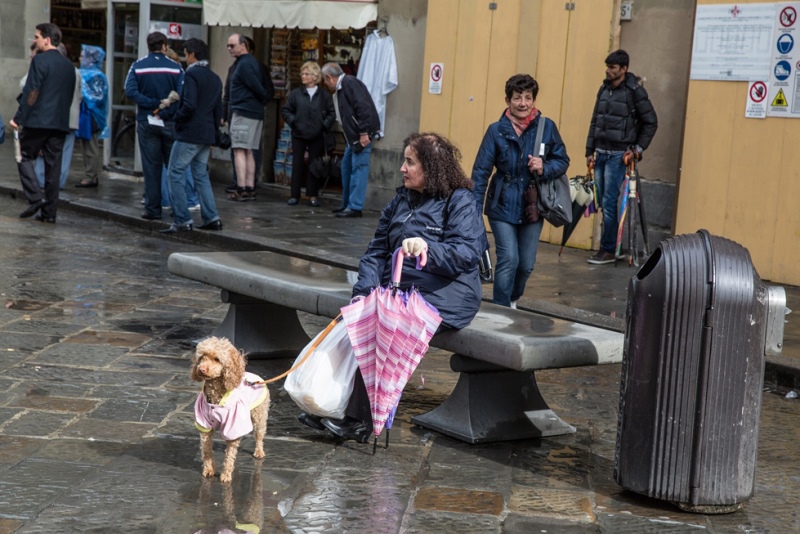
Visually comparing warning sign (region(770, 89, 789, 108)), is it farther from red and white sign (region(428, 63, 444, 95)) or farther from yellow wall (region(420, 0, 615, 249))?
red and white sign (region(428, 63, 444, 95))

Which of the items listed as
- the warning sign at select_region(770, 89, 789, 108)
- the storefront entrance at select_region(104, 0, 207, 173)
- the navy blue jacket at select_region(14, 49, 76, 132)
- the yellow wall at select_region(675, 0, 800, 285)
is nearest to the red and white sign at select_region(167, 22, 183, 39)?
the storefront entrance at select_region(104, 0, 207, 173)

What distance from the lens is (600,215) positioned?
11789mm

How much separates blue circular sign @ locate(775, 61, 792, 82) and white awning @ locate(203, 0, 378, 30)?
548 centimetres

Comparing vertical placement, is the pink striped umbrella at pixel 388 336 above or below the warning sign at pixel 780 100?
below

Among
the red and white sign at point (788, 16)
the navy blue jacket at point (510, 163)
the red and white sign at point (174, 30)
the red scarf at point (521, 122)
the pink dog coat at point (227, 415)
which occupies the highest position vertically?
the red and white sign at point (788, 16)

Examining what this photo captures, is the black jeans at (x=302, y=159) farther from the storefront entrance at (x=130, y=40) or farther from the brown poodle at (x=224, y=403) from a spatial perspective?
the brown poodle at (x=224, y=403)

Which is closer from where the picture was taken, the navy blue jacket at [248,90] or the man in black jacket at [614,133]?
the man in black jacket at [614,133]

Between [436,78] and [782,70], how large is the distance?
4.18 meters

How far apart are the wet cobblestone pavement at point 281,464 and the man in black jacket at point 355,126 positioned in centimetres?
613

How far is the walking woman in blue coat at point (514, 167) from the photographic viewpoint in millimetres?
7508

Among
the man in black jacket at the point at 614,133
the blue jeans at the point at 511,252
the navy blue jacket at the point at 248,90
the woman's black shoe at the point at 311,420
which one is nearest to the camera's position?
the woman's black shoe at the point at 311,420

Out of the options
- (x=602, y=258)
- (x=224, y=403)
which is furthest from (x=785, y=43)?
(x=224, y=403)

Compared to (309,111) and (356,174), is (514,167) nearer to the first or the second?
(356,174)

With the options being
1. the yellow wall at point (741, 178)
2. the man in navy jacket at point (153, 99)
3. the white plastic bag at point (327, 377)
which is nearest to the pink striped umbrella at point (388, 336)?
the white plastic bag at point (327, 377)
